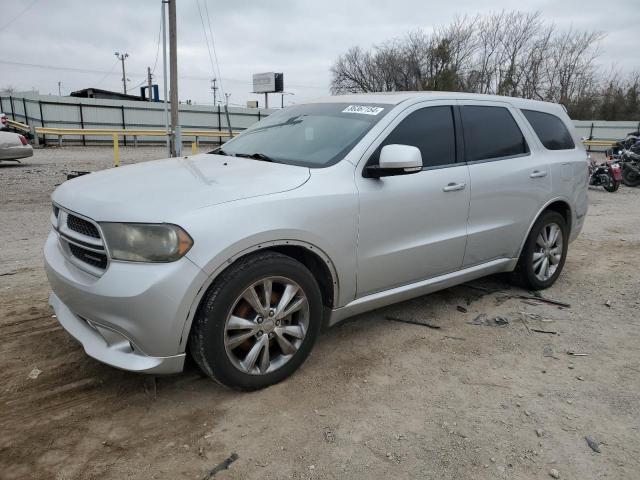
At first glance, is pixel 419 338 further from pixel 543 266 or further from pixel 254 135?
pixel 254 135

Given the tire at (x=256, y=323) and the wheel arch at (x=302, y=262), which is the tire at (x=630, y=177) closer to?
the wheel arch at (x=302, y=262)

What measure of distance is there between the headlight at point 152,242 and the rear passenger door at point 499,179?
2.35 metres

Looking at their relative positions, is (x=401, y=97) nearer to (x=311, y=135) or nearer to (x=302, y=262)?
(x=311, y=135)

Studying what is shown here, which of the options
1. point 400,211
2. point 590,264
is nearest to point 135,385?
point 400,211

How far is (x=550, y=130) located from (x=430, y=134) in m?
1.76

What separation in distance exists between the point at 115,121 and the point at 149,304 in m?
28.3

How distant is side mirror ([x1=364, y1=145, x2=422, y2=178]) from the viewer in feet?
10.1

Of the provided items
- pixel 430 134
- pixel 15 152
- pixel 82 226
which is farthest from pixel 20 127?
pixel 430 134

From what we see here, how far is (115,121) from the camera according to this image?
2778cm

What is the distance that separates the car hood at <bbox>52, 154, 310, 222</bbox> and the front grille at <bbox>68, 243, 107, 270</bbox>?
0.20m

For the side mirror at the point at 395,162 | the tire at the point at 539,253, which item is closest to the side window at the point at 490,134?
the tire at the point at 539,253

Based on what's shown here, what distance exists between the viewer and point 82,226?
9.05 feet

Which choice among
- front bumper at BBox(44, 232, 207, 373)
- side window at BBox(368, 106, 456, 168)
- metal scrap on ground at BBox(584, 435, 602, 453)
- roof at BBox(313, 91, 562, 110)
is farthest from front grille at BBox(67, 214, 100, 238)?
metal scrap on ground at BBox(584, 435, 602, 453)

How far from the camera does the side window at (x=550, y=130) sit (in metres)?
4.62
